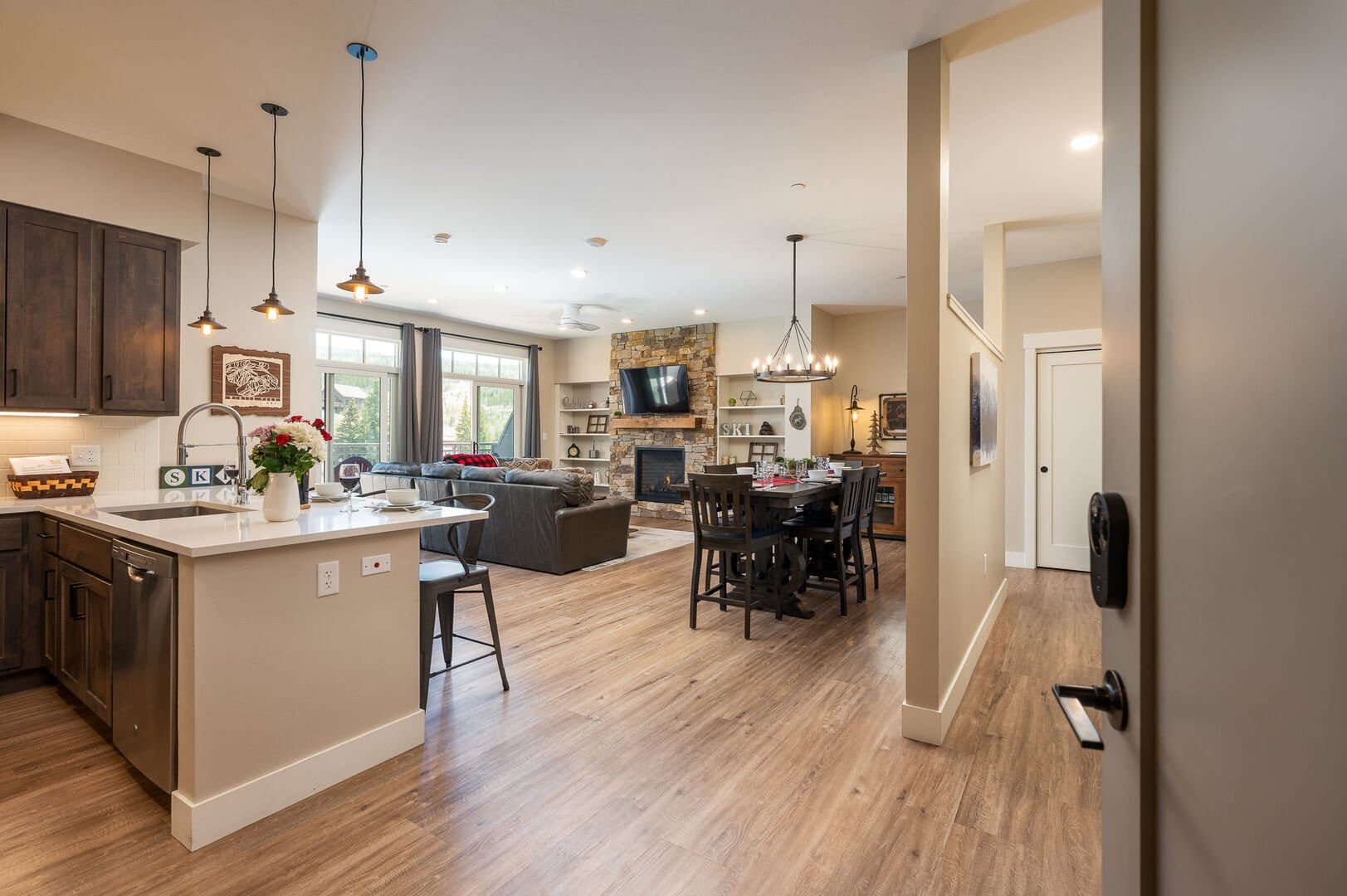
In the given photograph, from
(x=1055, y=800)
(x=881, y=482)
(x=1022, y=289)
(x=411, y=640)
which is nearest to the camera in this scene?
(x=1055, y=800)

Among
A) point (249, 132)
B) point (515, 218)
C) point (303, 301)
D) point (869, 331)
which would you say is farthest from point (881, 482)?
point (249, 132)

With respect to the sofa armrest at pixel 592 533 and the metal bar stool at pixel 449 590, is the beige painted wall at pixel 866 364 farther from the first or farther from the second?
the metal bar stool at pixel 449 590

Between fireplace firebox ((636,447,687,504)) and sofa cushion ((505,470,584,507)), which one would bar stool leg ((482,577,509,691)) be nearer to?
sofa cushion ((505,470,584,507))

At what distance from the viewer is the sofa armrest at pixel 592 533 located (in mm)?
5512

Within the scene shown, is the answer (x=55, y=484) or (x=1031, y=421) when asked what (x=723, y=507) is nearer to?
(x=1031, y=421)

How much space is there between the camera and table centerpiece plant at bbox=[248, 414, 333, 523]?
234 centimetres

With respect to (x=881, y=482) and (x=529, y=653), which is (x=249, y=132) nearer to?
(x=529, y=653)

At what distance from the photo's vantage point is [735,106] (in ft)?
10.4

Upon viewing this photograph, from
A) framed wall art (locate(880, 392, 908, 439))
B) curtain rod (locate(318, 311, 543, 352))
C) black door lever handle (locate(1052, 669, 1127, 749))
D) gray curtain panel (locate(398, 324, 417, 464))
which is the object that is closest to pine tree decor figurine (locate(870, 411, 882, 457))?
framed wall art (locate(880, 392, 908, 439))

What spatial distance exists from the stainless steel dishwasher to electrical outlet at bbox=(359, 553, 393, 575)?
1.81ft

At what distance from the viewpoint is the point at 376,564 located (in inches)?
94.6

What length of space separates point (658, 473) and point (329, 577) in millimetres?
7629

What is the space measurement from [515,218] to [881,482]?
5169 millimetres

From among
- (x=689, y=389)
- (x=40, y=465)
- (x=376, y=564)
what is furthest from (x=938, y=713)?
(x=689, y=389)
